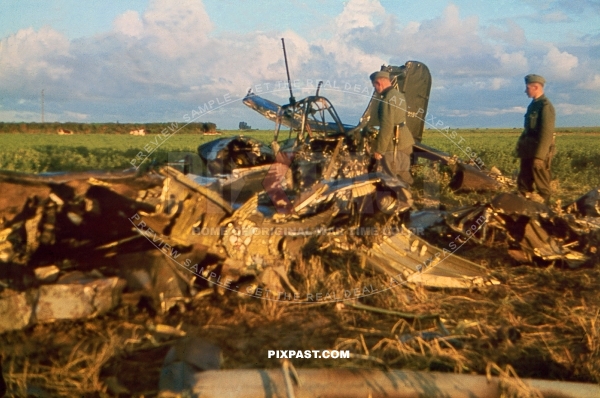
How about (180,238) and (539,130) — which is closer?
(180,238)

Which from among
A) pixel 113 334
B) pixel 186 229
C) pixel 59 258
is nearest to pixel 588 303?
pixel 186 229

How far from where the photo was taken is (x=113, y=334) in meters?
3.41

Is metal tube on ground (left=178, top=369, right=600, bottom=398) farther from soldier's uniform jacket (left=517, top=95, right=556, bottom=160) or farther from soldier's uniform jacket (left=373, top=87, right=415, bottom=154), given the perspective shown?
soldier's uniform jacket (left=517, top=95, right=556, bottom=160)

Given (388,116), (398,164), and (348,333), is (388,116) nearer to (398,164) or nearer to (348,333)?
(398,164)

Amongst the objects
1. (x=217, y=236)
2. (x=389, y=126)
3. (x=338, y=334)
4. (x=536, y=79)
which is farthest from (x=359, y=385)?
(x=536, y=79)

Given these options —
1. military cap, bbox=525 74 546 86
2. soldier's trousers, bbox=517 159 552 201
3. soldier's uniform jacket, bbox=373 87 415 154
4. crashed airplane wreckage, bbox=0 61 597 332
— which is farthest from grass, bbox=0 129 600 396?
military cap, bbox=525 74 546 86

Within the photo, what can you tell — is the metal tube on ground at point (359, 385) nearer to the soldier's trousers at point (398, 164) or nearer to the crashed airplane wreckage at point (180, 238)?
the crashed airplane wreckage at point (180, 238)

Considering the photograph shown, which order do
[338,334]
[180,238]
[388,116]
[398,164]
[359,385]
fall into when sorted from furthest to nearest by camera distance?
[398,164], [388,116], [180,238], [338,334], [359,385]

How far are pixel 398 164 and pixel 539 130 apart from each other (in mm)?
1696

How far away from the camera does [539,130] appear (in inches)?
244

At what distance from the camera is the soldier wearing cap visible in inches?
231

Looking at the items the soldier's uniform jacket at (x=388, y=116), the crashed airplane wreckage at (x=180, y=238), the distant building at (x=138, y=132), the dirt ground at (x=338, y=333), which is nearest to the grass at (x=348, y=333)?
the dirt ground at (x=338, y=333)

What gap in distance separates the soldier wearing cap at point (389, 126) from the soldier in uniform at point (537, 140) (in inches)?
57.3

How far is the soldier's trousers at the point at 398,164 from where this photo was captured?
602 centimetres
